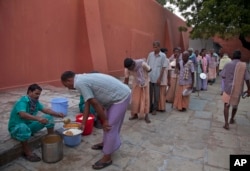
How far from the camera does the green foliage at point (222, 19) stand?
1188 cm

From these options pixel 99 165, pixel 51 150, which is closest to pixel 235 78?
pixel 99 165

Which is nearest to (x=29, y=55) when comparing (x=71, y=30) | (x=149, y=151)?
(x=71, y=30)

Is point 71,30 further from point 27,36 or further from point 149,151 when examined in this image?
point 149,151

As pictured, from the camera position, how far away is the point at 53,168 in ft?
10.1

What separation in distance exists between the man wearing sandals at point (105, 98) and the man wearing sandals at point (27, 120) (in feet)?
2.06

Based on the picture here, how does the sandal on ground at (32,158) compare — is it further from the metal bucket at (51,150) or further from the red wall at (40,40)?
the red wall at (40,40)

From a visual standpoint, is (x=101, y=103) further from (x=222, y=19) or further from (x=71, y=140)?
(x=222, y=19)

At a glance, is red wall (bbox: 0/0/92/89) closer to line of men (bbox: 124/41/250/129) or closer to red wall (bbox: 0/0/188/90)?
red wall (bbox: 0/0/188/90)

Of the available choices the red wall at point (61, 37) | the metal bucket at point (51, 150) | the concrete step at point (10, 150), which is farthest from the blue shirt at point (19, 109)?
the red wall at point (61, 37)

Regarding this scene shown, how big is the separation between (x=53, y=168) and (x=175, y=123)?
119 inches

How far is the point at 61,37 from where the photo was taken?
293 inches

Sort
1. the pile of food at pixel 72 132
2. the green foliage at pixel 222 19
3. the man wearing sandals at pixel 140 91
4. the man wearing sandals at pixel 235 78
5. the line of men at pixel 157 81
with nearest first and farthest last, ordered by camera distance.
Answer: the pile of food at pixel 72 132, the man wearing sandals at pixel 235 78, the line of men at pixel 157 81, the man wearing sandals at pixel 140 91, the green foliage at pixel 222 19

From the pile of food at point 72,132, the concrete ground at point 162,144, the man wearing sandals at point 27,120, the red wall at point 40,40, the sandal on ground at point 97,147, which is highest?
the red wall at point 40,40

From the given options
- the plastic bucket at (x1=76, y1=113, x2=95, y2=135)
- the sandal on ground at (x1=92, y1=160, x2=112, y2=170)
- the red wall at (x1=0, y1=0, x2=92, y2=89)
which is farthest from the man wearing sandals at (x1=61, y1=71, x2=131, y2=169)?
the red wall at (x1=0, y1=0, x2=92, y2=89)
